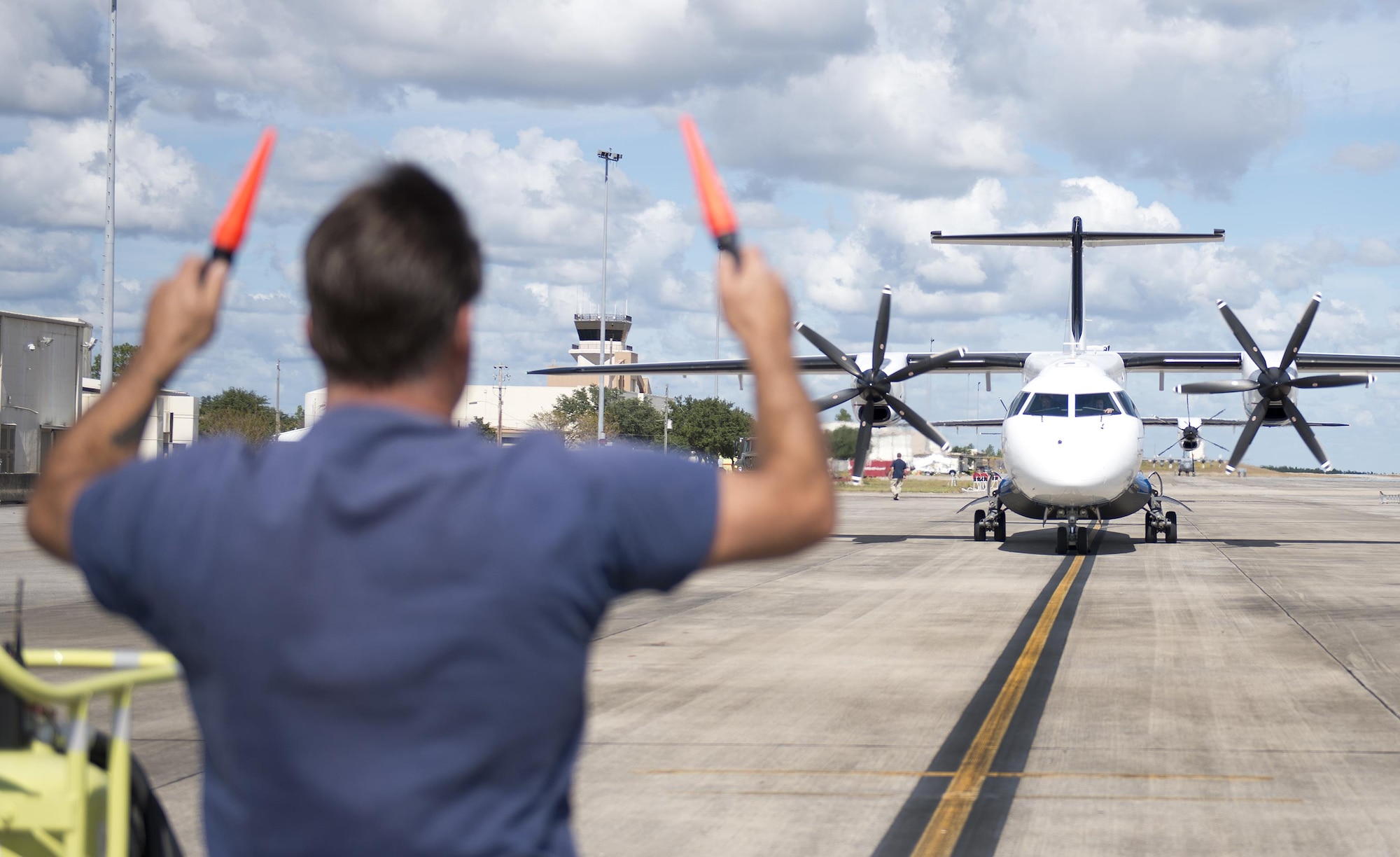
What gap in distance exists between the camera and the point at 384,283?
1.75 m

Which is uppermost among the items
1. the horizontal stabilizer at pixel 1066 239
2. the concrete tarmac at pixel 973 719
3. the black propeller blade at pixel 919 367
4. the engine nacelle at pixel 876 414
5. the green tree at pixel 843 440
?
the horizontal stabilizer at pixel 1066 239

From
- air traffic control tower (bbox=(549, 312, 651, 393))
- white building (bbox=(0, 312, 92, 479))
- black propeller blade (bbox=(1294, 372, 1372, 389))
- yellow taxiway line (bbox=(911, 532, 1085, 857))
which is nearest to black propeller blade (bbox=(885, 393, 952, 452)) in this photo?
black propeller blade (bbox=(1294, 372, 1372, 389))

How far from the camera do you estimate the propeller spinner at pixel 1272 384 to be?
23641 millimetres

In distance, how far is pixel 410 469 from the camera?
66.0 inches

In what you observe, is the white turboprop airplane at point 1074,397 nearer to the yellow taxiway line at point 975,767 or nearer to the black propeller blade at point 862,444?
the black propeller blade at point 862,444

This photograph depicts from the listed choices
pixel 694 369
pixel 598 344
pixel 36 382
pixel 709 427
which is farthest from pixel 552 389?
pixel 694 369

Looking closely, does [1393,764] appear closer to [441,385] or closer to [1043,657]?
[1043,657]

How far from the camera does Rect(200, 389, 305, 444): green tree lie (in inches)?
3236

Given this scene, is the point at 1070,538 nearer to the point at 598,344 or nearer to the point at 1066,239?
the point at 1066,239

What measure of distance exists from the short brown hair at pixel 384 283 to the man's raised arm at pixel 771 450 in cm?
40

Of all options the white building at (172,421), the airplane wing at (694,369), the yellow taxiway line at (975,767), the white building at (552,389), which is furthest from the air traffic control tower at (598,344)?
the yellow taxiway line at (975,767)

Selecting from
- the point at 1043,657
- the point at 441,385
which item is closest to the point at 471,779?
the point at 441,385

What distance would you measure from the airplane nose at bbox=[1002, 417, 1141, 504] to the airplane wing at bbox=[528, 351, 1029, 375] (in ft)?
17.3

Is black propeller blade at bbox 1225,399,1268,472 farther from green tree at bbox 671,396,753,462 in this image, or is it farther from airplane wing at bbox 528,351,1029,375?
green tree at bbox 671,396,753,462
